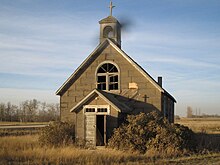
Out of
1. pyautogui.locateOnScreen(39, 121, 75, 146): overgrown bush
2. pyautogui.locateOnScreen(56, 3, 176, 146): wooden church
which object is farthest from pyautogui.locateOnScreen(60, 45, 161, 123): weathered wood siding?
pyautogui.locateOnScreen(39, 121, 75, 146): overgrown bush

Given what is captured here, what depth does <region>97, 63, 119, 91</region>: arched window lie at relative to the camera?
25.1 meters

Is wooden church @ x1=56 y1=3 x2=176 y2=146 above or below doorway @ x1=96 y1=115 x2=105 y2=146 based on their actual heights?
above

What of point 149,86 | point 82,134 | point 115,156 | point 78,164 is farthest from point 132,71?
point 78,164

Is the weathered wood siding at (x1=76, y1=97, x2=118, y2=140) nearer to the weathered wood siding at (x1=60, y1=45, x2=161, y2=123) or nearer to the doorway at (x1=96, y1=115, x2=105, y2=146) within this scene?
the doorway at (x1=96, y1=115, x2=105, y2=146)

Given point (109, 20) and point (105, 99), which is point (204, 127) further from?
point (105, 99)

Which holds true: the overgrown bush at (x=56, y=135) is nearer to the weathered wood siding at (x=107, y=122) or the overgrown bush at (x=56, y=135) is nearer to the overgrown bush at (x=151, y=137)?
the weathered wood siding at (x=107, y=122)

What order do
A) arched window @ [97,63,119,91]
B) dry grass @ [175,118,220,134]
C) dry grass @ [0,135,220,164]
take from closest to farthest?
dry grass @ [0,135,220,164]
arched window @ [97,63,119,91]
dry grass @ [175,118,220,134]

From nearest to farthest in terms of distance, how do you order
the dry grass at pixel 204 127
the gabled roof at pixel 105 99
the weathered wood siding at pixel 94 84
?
the gabled roof at pixel 105 99 < the weathered wood siding at pixel 94 84 < the dry grass at pixel 204 127

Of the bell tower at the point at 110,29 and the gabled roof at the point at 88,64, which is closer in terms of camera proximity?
the gabled roof at the point at 88,64

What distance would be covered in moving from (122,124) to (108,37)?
8.12m

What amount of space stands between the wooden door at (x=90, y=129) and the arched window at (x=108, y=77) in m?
3.50

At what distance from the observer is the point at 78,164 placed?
14.6 m

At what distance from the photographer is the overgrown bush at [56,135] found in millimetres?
21578

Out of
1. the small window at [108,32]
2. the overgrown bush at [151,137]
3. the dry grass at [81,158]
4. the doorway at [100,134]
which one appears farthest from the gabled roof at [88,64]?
the dry grass at [81,158]
